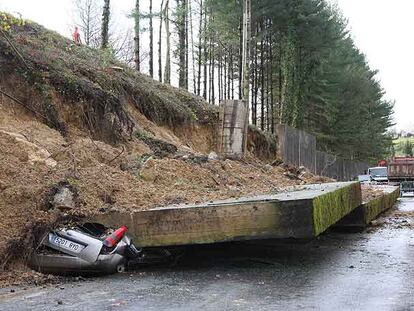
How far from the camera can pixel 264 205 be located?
693cm

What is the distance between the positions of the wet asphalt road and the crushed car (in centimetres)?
23

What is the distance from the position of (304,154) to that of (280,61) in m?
10.8

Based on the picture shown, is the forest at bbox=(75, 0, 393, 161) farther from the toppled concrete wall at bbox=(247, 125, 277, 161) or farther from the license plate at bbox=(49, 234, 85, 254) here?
the license plate at bbox=(49, 234, 85, 254)

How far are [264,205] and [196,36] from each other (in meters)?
38.5

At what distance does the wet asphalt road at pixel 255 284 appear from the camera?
545 cm

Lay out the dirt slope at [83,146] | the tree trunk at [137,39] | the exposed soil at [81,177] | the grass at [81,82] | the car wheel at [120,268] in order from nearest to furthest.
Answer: the car wheel at [120,268] → the exposed soil at [81,177] → the dirt slope at [83,146] → the grass at [81,82] → the tree trunk at [137,39]

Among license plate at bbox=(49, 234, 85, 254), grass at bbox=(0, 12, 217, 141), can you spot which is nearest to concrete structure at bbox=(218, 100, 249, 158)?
grass at bbox=(0, 12, 217, 141)

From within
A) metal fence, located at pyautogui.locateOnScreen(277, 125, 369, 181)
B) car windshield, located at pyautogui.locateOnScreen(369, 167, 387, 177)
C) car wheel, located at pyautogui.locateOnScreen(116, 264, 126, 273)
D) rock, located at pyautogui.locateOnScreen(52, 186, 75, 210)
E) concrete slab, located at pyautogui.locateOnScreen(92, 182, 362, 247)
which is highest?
metal fence, located at pyautogui.locateOnScreen(277, 125, 369, 181)

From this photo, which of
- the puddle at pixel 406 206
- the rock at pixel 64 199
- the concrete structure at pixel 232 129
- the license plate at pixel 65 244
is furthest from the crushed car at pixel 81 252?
the puddle at pixel 406 206

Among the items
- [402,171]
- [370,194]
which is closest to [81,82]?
[370,194]

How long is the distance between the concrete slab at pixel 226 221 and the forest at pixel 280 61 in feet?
60.2

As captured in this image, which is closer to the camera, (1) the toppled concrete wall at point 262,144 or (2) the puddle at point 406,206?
(2) the puddle at point 406,206

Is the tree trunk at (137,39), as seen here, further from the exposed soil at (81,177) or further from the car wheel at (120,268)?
the car wheel at (120,268)

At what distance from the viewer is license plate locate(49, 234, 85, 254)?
272 inches
